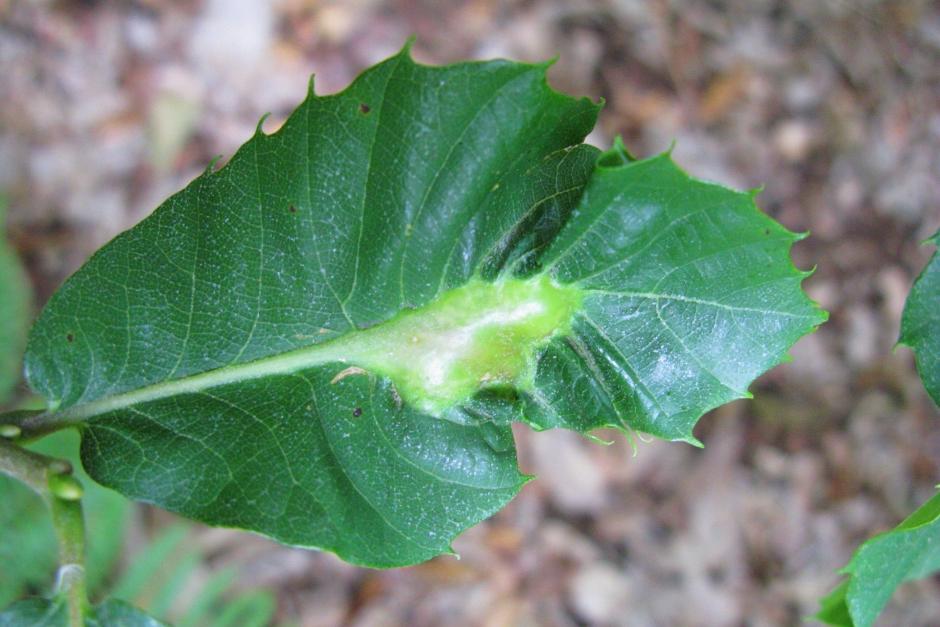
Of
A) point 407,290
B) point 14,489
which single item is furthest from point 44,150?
point 407,290

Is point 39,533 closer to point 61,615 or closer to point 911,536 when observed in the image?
point 61,615

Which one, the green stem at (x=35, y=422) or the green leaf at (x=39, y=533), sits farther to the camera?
the green leaf at (x=39, y=533)

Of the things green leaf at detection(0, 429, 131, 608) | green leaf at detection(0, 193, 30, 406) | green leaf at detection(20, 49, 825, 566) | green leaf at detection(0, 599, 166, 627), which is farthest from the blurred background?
green leaf at detection(20, 49, 825, 566)

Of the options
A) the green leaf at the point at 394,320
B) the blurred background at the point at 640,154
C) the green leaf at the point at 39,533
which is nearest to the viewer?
the green leaf at the point at 394,320

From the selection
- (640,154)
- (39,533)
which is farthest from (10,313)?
(640,154)

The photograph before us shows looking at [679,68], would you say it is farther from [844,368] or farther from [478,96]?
[478,96]

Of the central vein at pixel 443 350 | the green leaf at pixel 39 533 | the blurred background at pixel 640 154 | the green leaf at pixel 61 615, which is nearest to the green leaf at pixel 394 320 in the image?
the central vein at pixel 443 350

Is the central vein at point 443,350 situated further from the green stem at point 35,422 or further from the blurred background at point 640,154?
the blurred background at point 640,154
